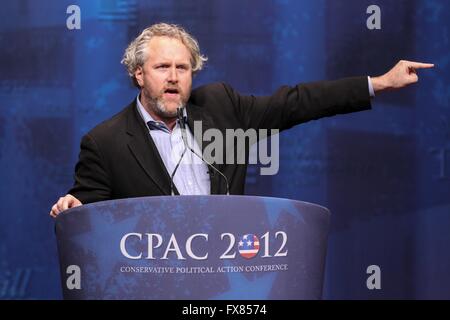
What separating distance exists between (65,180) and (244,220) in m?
1.66

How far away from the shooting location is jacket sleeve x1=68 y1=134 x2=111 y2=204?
9.25 ft

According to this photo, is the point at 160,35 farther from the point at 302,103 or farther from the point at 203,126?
the point at 302,103

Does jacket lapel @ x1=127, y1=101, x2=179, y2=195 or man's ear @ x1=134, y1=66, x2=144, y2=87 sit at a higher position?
man's ear @ x1=134, y1=66, x2=144, y2=87

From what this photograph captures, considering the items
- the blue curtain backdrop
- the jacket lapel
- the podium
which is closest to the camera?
the podium

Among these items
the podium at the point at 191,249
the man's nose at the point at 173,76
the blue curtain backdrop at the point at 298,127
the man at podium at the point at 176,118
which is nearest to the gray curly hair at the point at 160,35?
the man at podium at the point at 176,118

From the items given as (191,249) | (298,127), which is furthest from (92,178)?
(298,127)

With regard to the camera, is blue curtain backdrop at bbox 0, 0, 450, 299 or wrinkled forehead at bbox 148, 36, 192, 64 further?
blue curtain backdrop at bbox 0, 0, 450, 299

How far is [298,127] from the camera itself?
372 cm

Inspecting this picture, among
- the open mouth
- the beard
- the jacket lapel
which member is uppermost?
the open mouth

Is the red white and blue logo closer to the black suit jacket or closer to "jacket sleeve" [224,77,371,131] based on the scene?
the black suit jacket

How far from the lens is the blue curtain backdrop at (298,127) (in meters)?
3.67

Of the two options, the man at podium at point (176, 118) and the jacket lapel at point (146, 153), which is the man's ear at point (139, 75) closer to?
the man at podium at point (176, 118)

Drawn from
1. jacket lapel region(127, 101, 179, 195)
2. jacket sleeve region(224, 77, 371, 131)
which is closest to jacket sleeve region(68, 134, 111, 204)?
jacket lapel region(127, 101, 179, 195)

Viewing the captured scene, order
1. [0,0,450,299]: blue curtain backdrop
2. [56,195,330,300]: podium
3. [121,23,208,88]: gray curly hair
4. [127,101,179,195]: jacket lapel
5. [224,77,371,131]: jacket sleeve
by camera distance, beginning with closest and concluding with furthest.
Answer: [56,195,330,300]: podium → [127,101,179,195]: jacket lapel → [224,77,371,131]: jacket sleeve → [121,23,208,88]: gray curly hair → [0,0,450,299]: blue curtain backdrop
